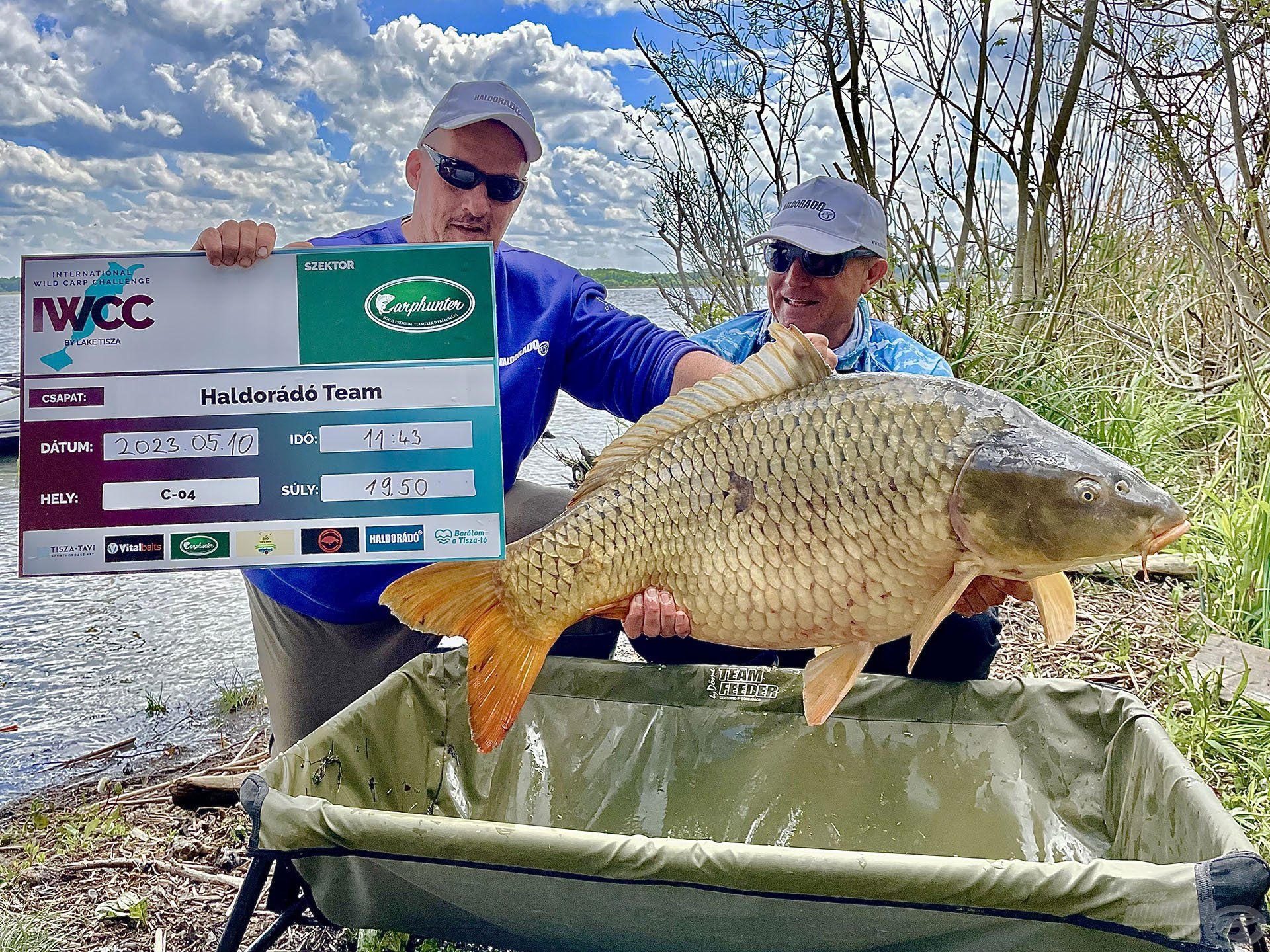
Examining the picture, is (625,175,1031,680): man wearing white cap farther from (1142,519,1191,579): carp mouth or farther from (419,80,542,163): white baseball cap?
(1142,519,1191,579): carp mouth

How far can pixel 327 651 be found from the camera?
1938 millimetres

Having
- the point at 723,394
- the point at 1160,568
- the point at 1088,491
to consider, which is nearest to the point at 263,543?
the point at 723,394

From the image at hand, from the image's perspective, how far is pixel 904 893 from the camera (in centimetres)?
108

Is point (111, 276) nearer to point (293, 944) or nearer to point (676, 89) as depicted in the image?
point (293, 944)

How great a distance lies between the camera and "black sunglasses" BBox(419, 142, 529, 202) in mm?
1654

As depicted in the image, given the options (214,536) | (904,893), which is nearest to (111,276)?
(214,536)

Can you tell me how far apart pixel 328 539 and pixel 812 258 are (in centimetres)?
126

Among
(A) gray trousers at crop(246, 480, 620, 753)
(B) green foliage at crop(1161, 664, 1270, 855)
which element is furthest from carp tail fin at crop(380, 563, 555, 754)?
(B) green foliage at crop(1161, 664, 1270, 855)

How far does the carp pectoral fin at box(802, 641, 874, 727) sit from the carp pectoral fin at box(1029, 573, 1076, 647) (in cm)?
19

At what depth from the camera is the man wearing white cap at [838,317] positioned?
1.94m

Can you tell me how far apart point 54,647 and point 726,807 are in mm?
3072

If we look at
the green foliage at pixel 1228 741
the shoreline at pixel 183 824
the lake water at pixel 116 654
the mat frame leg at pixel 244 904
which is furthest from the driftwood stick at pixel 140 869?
the green foliage at pixel 1228 741

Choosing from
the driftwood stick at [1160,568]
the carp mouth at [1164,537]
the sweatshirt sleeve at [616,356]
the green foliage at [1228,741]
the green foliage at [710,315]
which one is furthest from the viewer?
the green foliage at [710,315]

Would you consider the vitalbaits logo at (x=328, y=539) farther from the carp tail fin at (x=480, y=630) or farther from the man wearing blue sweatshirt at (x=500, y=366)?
the man wearing blue sweatshirt at (x=500, y=366)
